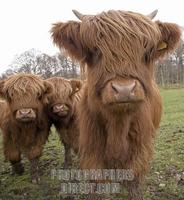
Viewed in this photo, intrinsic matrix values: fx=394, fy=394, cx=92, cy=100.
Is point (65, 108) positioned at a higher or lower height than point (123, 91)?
lower

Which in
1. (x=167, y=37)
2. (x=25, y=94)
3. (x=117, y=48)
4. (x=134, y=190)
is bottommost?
(x=134, y=190)

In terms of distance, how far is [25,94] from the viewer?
6.03 metres

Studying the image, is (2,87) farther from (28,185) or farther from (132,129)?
(132,129)

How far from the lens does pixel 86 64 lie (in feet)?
14.6

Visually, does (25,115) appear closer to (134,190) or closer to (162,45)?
(134,190)

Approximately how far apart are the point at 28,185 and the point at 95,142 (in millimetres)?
2195

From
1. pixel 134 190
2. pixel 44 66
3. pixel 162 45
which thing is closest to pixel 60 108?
pixel 134 190

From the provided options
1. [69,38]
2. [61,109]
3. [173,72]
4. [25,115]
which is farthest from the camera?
[173,72]

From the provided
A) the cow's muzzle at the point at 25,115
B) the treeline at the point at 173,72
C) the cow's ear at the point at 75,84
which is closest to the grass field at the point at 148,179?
the cow's muzzle at the point at 25,115

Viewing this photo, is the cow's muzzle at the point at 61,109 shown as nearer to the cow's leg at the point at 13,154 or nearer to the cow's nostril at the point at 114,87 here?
the cow's leg at the point at 13,154

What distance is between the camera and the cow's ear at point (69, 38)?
428 cm

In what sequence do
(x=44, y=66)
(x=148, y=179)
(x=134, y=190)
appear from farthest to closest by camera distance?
(x=44, y=66), (x=148, y=179), (x=134, y=190)

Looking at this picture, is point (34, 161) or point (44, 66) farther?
point (44, 66)

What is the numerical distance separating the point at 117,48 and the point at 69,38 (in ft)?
2.23
